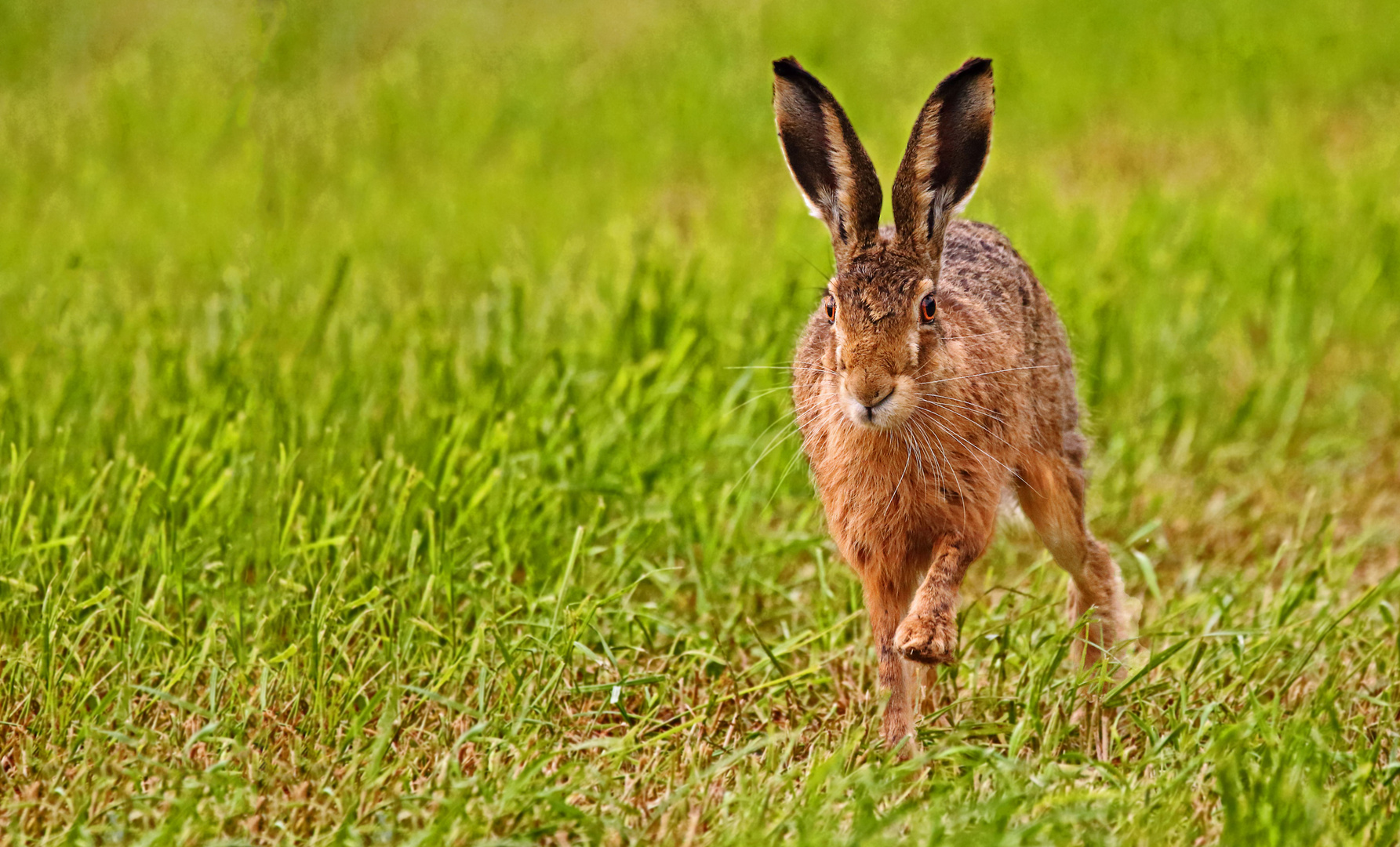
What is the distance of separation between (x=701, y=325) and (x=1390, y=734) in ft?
8.99

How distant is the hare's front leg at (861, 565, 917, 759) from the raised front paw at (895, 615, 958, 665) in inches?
7.7

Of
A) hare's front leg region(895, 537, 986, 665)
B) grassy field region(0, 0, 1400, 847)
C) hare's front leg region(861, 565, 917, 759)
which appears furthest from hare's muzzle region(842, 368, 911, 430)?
grassy field region(0, 0, 1400, 847)

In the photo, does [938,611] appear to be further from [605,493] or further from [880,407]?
[605,493]

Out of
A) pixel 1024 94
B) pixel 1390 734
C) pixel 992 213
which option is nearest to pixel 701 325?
pixel 992 213

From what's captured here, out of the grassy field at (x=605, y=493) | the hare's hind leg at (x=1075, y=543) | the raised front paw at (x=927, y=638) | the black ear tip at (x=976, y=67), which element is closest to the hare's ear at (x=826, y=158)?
the black ear tip at (x=976, y=67)

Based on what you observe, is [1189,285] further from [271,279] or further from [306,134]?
[306,134]

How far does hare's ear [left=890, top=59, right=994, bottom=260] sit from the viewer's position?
330cm

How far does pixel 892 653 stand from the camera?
340 centimetres

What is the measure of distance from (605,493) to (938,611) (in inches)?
59.8

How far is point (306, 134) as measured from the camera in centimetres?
821

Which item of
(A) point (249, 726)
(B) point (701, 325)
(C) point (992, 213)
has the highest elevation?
(C) point (992, 213)

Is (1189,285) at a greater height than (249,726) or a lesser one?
greater

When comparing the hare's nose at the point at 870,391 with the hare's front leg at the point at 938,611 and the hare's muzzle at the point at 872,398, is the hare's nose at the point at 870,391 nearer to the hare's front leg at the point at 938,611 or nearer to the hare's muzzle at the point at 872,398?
the hare's muzzle at the point at 872,398

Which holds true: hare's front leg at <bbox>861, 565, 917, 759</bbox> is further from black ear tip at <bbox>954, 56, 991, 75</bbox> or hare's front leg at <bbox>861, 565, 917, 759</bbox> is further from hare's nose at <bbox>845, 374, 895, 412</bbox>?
black ear tip at <bbox>954, 56, 991, 75</bbox>
